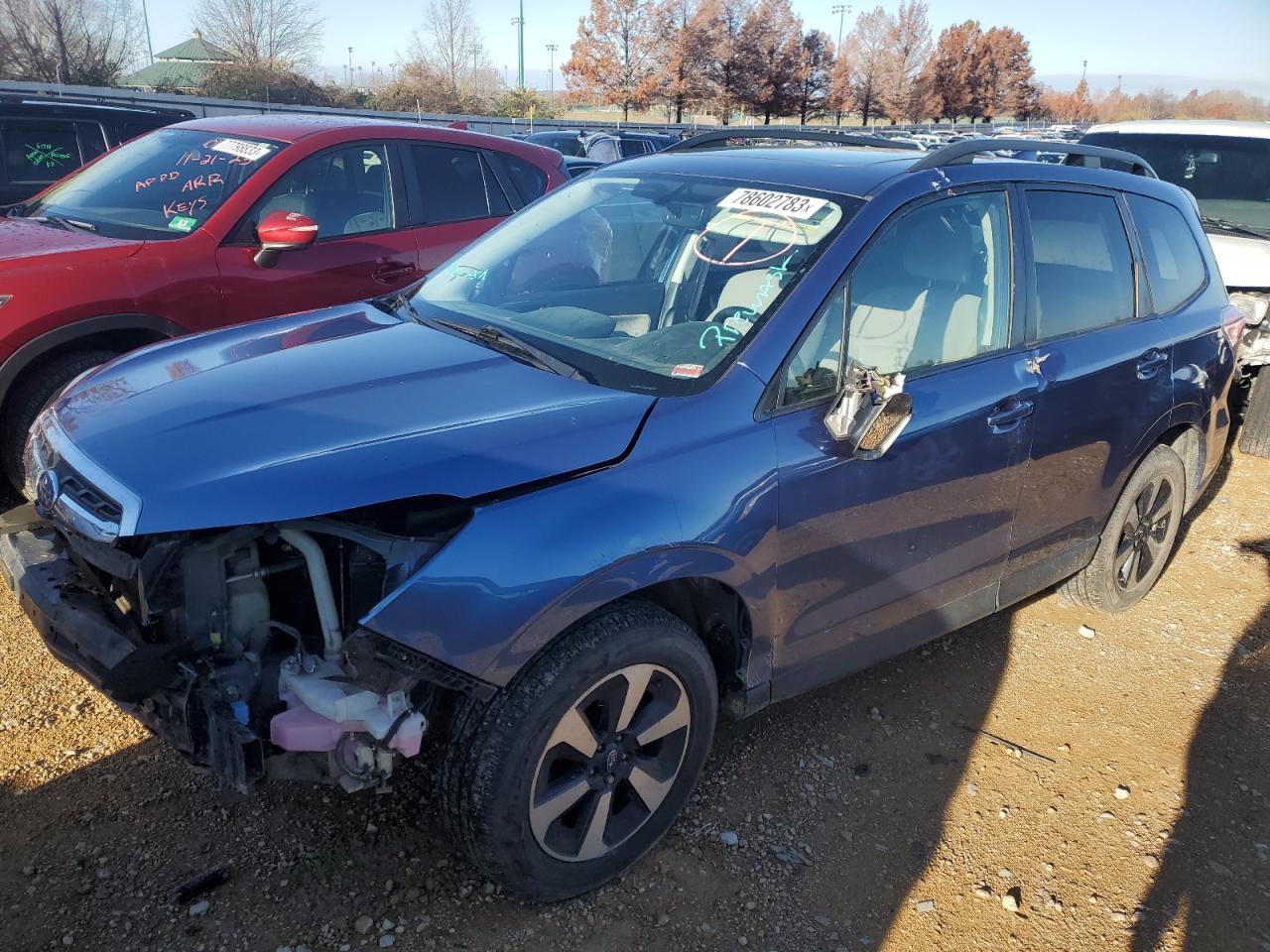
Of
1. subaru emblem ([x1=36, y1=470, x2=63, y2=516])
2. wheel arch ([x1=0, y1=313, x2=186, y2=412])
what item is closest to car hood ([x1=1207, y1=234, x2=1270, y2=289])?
wheel arch ([x1=0, y1=313, x2=186, y2=412])

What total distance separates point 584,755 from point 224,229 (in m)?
3.58

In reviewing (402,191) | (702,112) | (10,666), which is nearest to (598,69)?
(702,112)

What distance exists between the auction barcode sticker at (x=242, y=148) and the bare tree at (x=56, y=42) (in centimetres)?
3437

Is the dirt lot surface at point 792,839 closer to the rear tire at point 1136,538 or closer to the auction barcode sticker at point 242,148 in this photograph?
the rear tire at point 1136,538

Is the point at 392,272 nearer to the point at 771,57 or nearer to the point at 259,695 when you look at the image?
the point at 259,695

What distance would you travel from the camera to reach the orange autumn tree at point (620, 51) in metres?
46.5

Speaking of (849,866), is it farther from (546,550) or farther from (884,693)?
(546,550)

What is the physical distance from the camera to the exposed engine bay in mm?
2236

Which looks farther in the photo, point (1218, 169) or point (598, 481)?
point (1218, 169)

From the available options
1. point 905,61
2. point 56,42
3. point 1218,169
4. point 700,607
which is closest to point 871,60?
point 905,61

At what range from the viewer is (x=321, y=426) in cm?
238

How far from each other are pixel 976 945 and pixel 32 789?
2721 mm

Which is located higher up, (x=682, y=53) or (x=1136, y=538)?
(x=682, y=53)

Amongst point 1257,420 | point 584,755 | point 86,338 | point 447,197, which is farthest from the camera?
point 1257,420
